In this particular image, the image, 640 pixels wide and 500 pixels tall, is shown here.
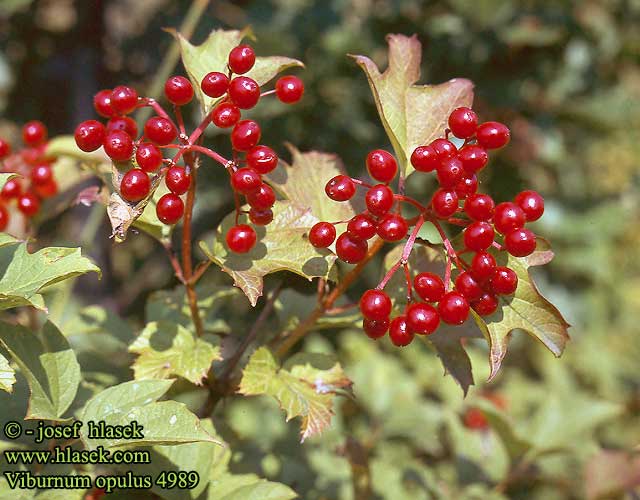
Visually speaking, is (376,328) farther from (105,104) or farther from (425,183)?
(425,183)

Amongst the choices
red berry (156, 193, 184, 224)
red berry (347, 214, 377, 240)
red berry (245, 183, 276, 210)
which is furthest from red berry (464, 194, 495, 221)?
red berry (156, 193, 184, 224)

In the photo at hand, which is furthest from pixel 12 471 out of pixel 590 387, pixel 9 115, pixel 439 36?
pixel 590 387

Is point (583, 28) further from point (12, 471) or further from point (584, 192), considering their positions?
point (12, 471)

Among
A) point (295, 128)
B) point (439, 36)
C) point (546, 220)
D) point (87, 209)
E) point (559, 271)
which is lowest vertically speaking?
point (559, 271)

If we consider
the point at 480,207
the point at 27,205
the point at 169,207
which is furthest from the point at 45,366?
the point at 480,207

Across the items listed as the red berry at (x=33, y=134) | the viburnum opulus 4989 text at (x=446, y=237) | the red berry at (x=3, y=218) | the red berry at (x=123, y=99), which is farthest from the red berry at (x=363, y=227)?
the red berry at (x=33, y=134)

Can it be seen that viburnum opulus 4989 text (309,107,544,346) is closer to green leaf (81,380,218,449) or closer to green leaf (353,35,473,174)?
green leaf (353,35,473,174)
